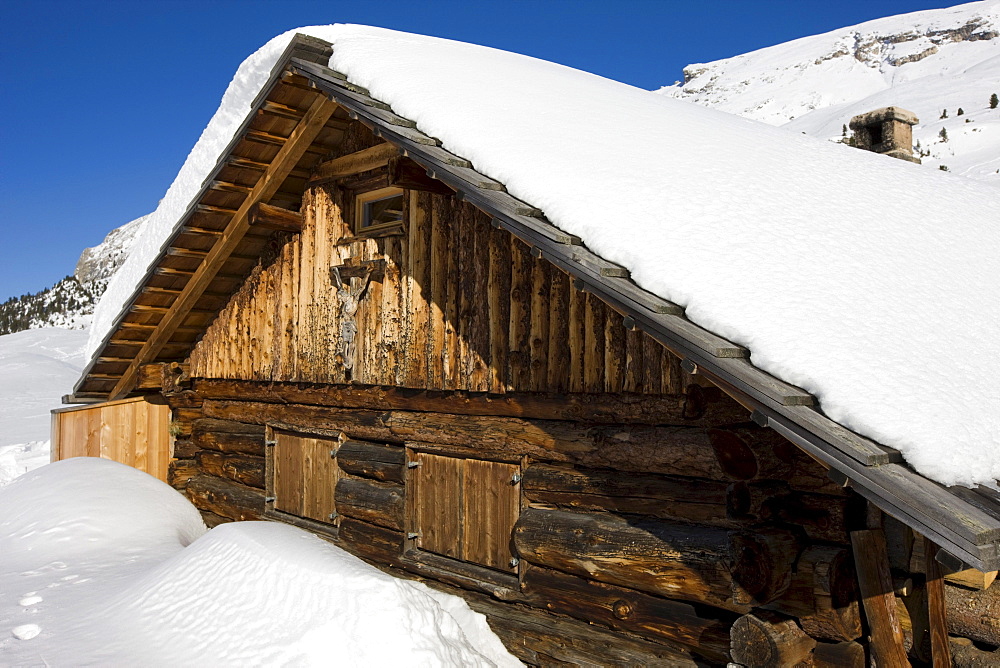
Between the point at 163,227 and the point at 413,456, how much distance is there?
8.30 m

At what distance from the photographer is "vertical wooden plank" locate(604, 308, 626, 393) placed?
5316mm

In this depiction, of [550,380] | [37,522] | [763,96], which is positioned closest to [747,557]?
[550,380]

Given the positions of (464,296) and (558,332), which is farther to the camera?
(464,296)

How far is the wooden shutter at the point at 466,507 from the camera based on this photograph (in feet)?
20.5

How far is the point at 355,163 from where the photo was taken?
8.24 metres

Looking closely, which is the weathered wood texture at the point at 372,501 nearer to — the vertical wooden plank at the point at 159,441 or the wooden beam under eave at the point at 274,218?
the wooden beam under eave at the point at 274,218

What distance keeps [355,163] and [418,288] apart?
2010mm

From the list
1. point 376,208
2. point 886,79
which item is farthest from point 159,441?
point 886,79

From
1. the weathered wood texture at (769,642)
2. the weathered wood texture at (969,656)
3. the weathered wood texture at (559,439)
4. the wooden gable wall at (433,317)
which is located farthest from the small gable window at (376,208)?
the weathered wood texture at (969,656)

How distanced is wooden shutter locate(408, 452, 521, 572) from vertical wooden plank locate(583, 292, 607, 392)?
115 cm

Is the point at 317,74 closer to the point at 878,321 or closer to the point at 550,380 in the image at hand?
the point at 550,380

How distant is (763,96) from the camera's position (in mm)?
99062

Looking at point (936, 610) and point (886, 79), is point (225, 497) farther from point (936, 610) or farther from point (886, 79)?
point (886, 79)

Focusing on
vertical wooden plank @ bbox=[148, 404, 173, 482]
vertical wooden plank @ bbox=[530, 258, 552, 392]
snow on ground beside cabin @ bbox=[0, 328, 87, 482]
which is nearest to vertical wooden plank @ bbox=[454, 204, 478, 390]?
vertical wooden plank @ bbox=[530, 258, 552, 392]
